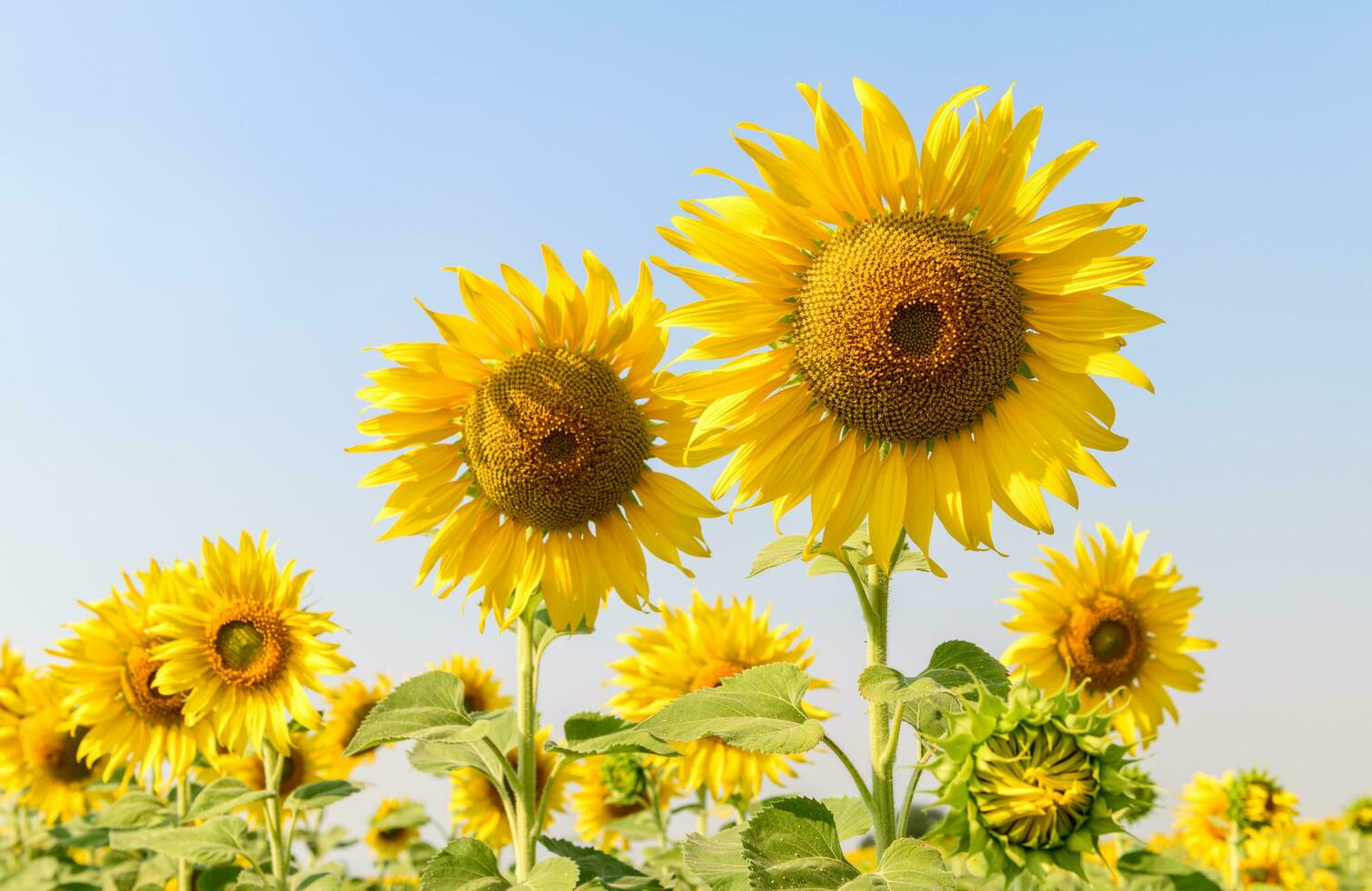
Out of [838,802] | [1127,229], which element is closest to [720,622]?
[838,802]

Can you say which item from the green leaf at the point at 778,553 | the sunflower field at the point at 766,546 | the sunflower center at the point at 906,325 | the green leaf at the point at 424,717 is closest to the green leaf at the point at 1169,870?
the sunflower field at the point at 766,546

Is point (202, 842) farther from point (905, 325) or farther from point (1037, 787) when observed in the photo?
point (1037, 787)

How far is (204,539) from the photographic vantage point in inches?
219

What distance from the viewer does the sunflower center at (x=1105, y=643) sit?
6.25 metres

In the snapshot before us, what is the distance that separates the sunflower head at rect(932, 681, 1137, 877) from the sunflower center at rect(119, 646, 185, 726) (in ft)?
15.7

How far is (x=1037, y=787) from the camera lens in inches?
90.3

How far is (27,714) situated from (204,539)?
3.33 meters

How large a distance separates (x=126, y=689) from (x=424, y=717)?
298 centimetres

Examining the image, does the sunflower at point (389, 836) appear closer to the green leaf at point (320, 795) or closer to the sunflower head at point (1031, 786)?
the green leaf at point (320, 795)

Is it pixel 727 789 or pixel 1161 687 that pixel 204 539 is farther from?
pixel 1161 687

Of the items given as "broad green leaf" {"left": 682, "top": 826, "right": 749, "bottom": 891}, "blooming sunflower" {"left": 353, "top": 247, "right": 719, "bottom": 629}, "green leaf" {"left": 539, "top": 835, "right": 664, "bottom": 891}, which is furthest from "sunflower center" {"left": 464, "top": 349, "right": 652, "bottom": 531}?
"broad green leaf" {"left": 682, "top": 826, "right": 749, "bottom": 891}

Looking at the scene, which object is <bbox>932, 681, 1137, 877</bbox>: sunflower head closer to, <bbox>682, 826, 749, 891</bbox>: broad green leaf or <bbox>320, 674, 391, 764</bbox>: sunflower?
<bbox>682, 826, 749, 891</bbox>: broad green leaf

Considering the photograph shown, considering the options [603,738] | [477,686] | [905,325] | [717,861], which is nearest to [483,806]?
[477,686]

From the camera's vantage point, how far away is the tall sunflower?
10.2ft
